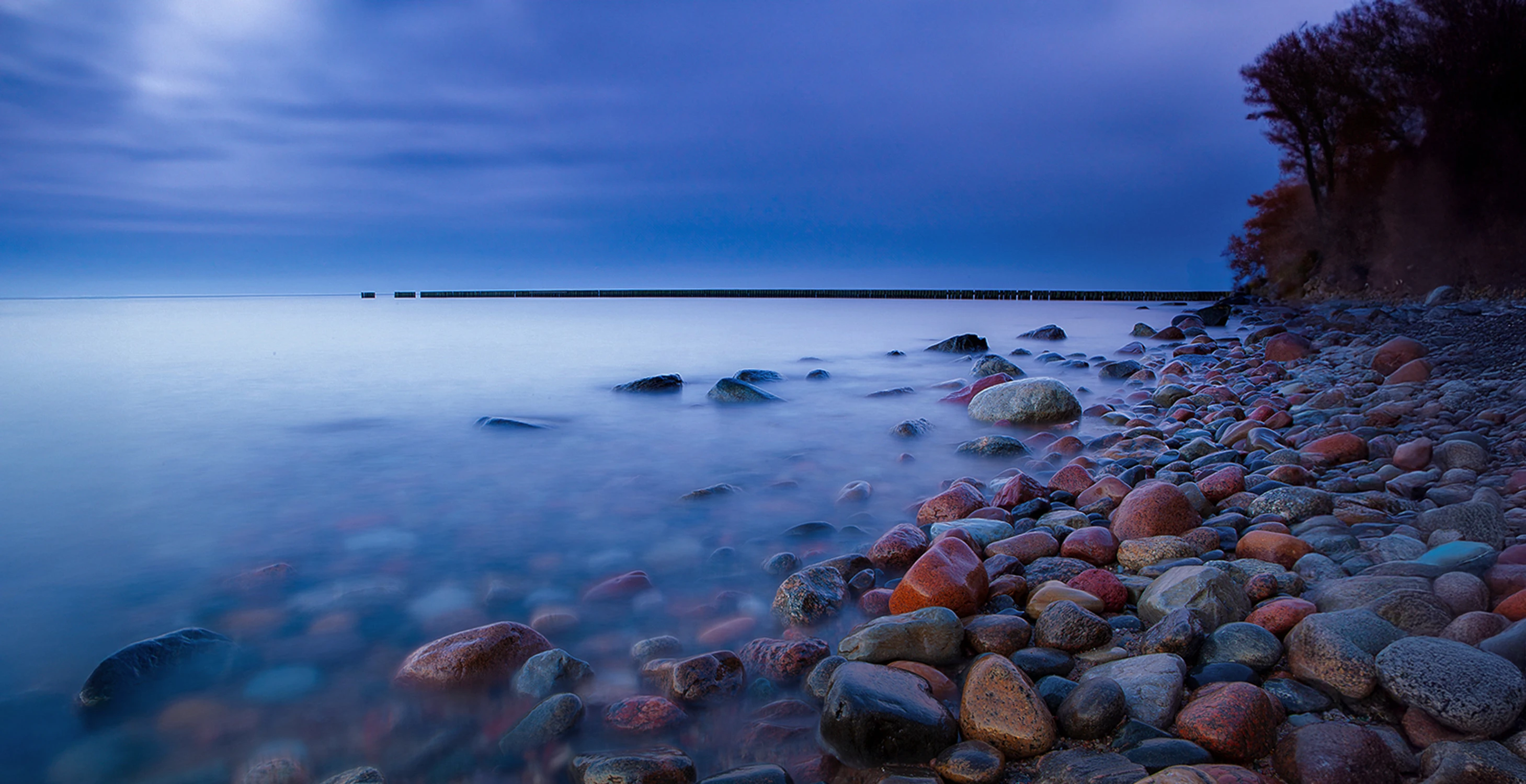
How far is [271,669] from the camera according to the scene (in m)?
2.93

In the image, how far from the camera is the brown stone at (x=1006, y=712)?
2152mm

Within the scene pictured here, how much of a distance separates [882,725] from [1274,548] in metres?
2.16

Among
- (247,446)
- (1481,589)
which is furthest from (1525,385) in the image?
(247,446)

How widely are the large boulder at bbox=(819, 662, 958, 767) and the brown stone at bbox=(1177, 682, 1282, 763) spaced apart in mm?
651

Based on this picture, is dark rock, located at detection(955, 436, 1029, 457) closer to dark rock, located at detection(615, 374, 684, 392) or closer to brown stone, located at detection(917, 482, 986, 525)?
brown stone, located at detection(917, 482, 986, 525)

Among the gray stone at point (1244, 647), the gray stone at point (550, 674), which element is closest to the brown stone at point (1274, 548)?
the gray stone at point (1244, 647)

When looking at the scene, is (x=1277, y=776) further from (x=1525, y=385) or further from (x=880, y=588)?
(x=1525, y=385)

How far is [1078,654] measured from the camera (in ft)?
8.79

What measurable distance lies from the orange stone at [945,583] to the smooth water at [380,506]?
1.97 feet

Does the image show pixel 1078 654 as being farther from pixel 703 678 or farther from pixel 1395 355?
pixel 1395 355

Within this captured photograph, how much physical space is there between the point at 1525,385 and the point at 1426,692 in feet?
18.9

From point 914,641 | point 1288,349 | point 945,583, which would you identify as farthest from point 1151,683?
point 1288,349

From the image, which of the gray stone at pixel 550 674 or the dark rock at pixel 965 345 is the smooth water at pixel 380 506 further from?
the dark rock at pixel 965 345

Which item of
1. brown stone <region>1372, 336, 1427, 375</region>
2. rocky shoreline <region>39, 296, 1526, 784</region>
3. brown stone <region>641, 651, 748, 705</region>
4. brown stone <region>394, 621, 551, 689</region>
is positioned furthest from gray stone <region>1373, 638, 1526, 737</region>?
brown stone <region>1372, 336, 1427, 375</region>
